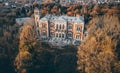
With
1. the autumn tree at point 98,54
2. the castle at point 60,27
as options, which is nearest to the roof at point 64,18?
the castle at point 60,27

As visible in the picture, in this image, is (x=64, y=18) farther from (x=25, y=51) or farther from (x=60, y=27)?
(x=25, y=51)

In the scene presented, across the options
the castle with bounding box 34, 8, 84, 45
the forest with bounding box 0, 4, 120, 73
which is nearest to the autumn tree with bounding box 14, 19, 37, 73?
the forest with bounding box 0, 4, 120, 73

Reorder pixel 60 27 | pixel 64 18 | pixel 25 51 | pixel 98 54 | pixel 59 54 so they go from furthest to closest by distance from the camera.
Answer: pixel 60 27 → pixel 64 18 → pixel 59 54 → pixel 25 51 → pixel 98 54

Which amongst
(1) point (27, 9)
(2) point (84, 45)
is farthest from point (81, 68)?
(1) point (27, 9)

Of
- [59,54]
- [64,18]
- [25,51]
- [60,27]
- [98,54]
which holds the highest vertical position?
[25,51]

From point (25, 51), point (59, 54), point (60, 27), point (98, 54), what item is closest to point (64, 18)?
point (60, 27)

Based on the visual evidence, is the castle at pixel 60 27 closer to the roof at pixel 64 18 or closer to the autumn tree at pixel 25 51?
the roof at pixel 64 18

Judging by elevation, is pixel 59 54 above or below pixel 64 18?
below

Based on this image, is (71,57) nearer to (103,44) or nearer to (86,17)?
(103,44)

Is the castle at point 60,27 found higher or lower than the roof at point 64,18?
lower
